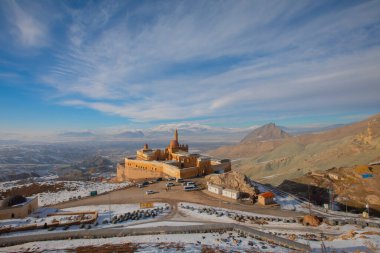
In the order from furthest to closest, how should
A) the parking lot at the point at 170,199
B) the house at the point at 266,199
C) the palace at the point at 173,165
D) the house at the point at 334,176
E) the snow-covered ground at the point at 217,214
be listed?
the house at the point at 334,176 < the palace at the point at 173,165 < the house at the point at 266,199 < the parking lot at the point at 170,199 < the snow-covered ground at the point at 217,214

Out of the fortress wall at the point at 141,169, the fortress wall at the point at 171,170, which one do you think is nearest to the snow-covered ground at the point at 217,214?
the fortress wall at the point at 171,170

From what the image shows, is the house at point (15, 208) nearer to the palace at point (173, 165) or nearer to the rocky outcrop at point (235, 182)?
the palace at point (173, 165)

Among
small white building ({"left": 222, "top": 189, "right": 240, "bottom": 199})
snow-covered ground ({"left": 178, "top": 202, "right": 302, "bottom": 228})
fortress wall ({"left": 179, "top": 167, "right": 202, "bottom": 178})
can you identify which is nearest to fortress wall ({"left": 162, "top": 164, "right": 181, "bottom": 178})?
fortress wall ({"left": 179, "top": 167, "right": 202, "bottom": 178})

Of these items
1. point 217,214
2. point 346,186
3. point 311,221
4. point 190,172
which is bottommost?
point 346,186

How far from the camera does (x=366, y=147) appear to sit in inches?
2950

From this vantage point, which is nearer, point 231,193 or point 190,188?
point 231,193

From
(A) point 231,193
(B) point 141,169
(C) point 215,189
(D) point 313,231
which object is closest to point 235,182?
(A) point 231,193

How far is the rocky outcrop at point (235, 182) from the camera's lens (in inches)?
1285

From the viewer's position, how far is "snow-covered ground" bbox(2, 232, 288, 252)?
16500 millimetres

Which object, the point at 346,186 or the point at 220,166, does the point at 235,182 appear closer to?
the point at 220,166

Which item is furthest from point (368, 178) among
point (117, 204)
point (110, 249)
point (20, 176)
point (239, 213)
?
point (20, 176)

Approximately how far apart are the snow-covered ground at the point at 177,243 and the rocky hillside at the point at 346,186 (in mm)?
27393

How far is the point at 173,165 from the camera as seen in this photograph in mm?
43062

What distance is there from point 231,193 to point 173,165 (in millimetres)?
14706
